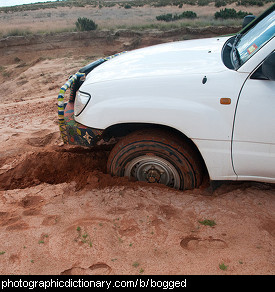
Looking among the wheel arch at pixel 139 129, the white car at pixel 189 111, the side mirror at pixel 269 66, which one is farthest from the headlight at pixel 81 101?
the side mirror at pixel 269 66

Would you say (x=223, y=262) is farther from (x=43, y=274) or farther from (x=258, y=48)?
(x=258, y=48)

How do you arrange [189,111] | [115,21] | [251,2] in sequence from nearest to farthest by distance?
1. [189,111]
2. [115,21]
3. [251,2]

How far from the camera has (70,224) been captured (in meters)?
2.70

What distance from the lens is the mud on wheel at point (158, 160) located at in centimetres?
284

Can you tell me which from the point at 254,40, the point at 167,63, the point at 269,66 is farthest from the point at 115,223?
the point at 254,40

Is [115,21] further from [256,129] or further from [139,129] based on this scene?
[256,129]

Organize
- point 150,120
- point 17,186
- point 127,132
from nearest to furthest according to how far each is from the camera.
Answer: point 150,120 → point 127,132 → point 17,186

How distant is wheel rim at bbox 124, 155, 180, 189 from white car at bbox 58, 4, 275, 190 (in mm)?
11

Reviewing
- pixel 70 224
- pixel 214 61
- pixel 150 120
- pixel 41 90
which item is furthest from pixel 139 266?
pixel 41 90

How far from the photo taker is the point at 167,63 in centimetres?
284

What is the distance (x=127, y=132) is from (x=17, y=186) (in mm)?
1554

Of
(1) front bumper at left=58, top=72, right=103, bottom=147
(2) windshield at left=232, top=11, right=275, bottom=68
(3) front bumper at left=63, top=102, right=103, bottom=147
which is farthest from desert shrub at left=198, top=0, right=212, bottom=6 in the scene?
(3) front bumper at left=63, top=102, right=103, bottom=147

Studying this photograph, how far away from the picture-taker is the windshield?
250 centimetres

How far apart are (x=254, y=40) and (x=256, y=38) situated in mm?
35
